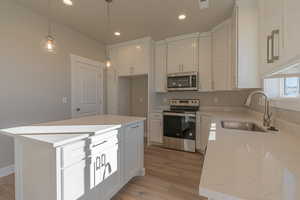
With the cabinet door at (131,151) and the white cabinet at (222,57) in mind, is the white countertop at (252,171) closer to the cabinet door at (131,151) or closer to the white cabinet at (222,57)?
the cabinet door at (131,151)

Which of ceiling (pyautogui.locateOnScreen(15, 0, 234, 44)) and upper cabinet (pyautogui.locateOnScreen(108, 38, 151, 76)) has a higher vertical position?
ceiling (pyautogui.locateOnScreen(15, 0, 234, 44))

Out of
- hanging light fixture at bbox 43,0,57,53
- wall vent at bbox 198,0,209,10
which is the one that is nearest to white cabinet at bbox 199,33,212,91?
wall vent at bbox 198,0,209,10

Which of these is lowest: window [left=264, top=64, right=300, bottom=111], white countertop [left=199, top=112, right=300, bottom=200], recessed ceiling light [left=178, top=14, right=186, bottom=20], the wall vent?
white countertop [left=199, top=112, right=300, bottom=200]

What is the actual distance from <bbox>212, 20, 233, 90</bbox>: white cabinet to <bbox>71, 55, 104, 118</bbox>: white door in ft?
9.30

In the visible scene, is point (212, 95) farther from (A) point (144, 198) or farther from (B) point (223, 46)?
(A) point (144, 198)

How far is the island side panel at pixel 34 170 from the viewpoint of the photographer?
3.37ft

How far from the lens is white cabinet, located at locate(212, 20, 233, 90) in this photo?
101 inches

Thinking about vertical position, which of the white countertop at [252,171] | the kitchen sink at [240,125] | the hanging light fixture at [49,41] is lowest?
the kitchen sink at [240,125]

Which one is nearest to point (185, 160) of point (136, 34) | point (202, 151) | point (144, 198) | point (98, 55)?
point (202, 151)

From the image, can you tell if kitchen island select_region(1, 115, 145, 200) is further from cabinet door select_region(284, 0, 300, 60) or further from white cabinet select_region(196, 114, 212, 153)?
white cabinet select_region(196, 114, 212, 153)

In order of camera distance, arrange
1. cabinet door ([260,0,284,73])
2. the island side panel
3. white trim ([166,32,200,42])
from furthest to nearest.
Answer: white trim ([166,32,200,42]) < the island side panel < cabinet door ([260,0,284,73])

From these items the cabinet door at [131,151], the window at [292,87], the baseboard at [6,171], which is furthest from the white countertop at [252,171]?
the baseboard at [6,171]

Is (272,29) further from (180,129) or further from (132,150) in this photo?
(180,129)

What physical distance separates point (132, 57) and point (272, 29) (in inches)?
118
